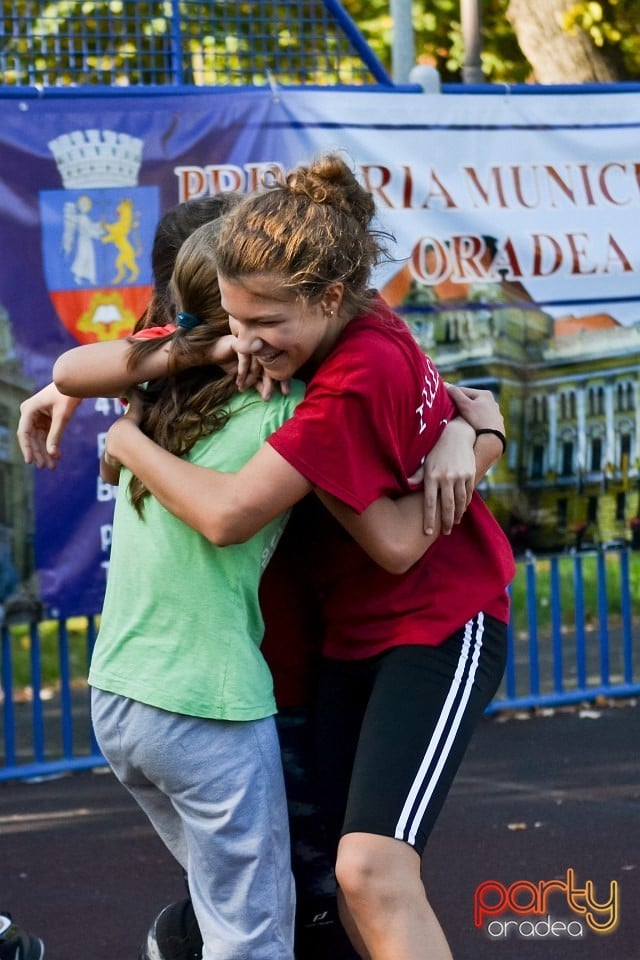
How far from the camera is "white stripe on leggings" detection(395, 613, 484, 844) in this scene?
2412mm

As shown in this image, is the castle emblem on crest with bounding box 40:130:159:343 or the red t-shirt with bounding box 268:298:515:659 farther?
the castle emblem on crest with bounding box 40:130:159:343

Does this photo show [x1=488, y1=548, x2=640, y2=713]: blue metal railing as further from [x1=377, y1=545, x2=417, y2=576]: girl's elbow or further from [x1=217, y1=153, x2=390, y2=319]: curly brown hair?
[x1=217, y1=153, x2=390, y2=319]: curly brown hair

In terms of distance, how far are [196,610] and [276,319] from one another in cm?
50

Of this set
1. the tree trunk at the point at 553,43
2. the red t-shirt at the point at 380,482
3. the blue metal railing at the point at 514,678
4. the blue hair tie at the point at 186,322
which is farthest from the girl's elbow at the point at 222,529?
the tree trunk at the point at 553,43

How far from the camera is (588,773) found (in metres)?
5.16

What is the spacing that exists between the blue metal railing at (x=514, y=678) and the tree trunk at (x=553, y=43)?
4.30 meters

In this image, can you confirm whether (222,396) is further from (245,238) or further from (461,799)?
(461,799)

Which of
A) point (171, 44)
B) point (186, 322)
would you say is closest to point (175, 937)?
point (186, 322)

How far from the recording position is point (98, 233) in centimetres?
502

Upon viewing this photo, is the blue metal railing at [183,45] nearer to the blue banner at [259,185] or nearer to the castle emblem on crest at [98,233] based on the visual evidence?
the blue banner at [259,185]

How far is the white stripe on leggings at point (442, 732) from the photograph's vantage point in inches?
95.0

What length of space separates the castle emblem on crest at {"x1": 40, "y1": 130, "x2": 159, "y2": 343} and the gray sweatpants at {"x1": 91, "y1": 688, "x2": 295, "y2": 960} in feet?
9.19

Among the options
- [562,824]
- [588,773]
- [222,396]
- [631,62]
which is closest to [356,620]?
[222,396]

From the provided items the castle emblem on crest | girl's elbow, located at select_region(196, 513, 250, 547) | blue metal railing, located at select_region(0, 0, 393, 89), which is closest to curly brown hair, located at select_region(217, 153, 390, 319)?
girl's elbow, located at select_region(196, 513, 250, 547)
